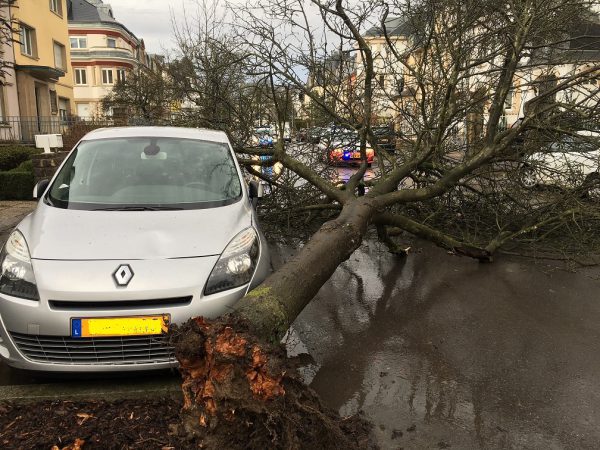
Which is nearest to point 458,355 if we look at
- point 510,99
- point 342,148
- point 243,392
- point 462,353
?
point 462,353

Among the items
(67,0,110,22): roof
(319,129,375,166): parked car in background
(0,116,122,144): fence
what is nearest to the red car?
(319,129,375,166): parked car in background

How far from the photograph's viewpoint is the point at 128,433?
2.77m

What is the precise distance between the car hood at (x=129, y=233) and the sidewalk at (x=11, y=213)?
4575 millimetres

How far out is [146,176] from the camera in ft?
15.1

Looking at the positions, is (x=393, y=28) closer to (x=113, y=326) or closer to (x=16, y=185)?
(x=113, y=326)

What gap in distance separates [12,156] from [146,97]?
203 inches

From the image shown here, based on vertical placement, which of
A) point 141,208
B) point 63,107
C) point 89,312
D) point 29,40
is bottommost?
point 89,312

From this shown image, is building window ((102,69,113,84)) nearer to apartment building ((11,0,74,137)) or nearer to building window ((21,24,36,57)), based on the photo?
apartment building ((11,0,74,137))

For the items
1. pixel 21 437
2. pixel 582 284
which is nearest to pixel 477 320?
pixel 582 284

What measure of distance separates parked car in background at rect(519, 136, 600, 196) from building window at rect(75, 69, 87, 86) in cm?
6482

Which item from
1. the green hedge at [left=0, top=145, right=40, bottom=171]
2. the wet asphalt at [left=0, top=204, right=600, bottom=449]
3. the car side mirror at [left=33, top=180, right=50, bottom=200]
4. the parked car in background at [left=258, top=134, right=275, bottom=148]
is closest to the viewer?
the wet asphalt at [left=0, top=204, right=600, bottom=449]

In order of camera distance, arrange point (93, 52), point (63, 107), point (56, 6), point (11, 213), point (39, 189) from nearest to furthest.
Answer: point (39, 189)
point (11, 213)
point (56, 6)
point (63, 107)
point (93, 52)

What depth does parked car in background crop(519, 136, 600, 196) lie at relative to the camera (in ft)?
22.0

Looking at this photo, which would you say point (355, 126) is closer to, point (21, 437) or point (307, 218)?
point (307, 218)
